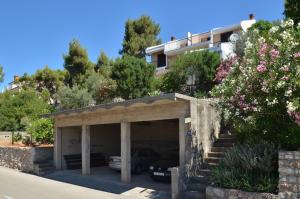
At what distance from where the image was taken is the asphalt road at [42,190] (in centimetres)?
1321

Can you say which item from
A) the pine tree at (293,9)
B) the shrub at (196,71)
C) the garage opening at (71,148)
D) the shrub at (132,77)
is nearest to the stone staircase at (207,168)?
the garage opening at (71,148)

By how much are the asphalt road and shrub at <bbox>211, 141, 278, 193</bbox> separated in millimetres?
3891

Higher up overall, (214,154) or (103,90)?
Answer: (103,90)

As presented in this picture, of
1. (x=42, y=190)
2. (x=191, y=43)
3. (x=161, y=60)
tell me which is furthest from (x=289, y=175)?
(x=161, y=60)

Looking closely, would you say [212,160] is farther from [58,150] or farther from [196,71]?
[196,71]

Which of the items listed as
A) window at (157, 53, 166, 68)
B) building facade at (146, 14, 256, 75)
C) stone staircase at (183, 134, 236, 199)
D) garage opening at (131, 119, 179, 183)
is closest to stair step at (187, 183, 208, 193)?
stone staircase at (183, 134, 236, 199)

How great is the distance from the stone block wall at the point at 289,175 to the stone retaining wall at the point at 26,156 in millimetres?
15124

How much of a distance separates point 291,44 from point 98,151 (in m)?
15.2

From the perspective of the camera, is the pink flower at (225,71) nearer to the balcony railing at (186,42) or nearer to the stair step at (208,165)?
the stair step at (208,165)

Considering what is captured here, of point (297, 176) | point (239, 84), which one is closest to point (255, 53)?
point (239, 84)

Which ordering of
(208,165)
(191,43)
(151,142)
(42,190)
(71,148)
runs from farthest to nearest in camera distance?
(191,43)
(151,142)
(71,148)
(42,190)
(208,165)

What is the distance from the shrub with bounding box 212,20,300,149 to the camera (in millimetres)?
9695

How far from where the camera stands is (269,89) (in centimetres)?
1005

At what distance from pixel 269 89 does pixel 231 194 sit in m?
3.10
